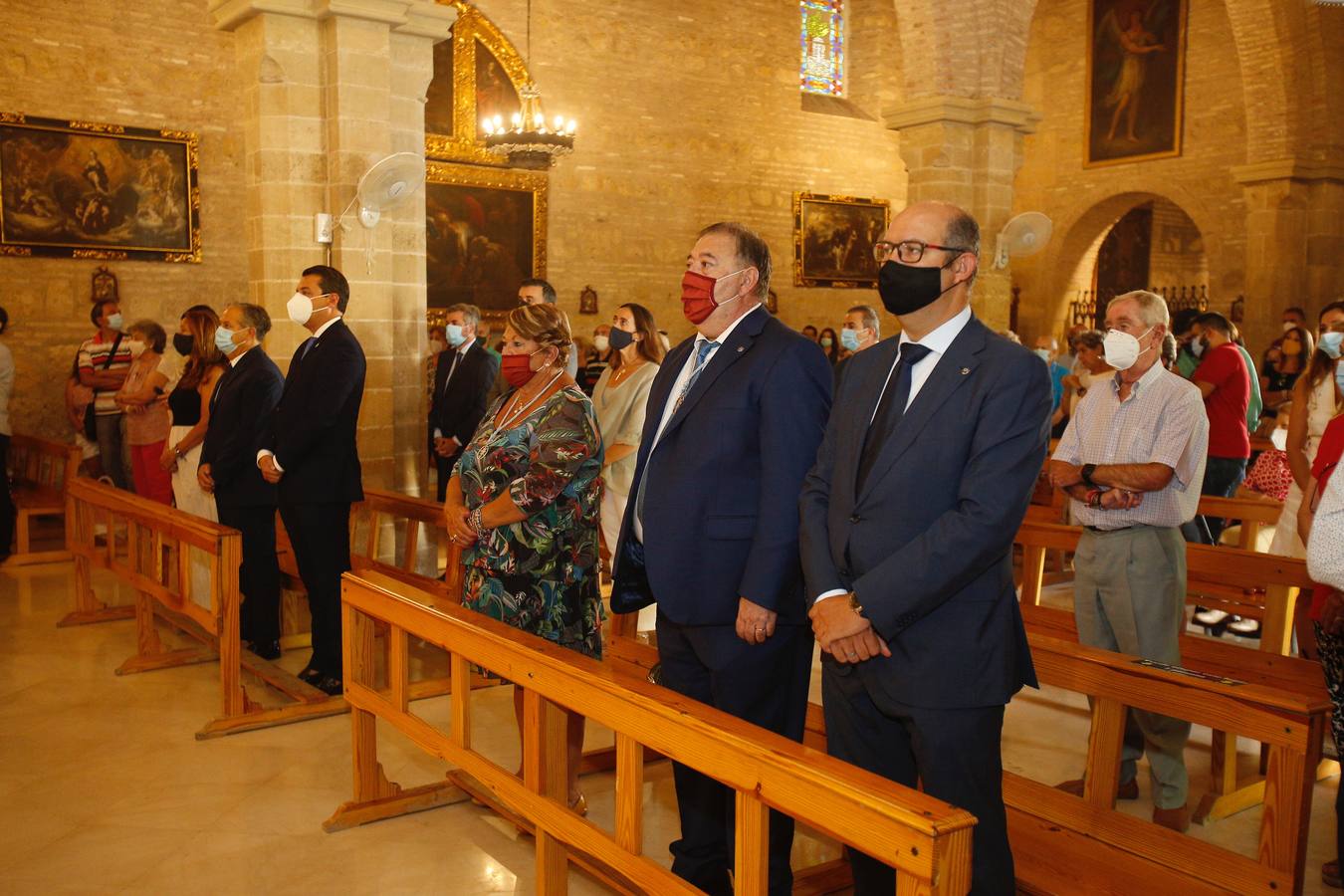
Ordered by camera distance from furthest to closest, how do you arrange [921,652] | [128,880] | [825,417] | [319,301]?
[319,301] → [128,880] → [825,417] → [921,652]

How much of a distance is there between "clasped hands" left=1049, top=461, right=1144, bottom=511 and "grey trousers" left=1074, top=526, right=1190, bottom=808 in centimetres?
11

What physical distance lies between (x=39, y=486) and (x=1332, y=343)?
26.4 feet

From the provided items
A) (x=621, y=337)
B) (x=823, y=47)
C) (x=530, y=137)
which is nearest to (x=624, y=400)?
(x=621, y=337)

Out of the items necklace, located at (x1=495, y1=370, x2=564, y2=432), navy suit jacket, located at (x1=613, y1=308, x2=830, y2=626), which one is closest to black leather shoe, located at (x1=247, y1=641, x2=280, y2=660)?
necklace, located at (x1=495, y1=370, x2=564, y2=432)

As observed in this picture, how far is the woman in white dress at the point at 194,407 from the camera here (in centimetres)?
574

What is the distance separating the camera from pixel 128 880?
3.25 m

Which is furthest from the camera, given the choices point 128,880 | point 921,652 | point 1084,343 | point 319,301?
point 1084,343

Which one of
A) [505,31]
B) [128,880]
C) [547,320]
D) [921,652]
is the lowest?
[128,880]

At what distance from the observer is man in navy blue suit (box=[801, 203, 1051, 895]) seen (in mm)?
2217

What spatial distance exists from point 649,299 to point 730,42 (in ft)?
11.6

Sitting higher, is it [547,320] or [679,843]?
[547,320]

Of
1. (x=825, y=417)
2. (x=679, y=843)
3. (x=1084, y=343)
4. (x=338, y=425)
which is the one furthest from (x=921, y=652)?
(x=1084, y=343)

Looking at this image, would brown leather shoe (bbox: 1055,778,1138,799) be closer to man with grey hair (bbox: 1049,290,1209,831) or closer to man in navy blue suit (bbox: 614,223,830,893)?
man with grey hair (bbox: 1049,290,1209,831)

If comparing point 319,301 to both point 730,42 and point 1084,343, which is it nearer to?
point 1084,343
